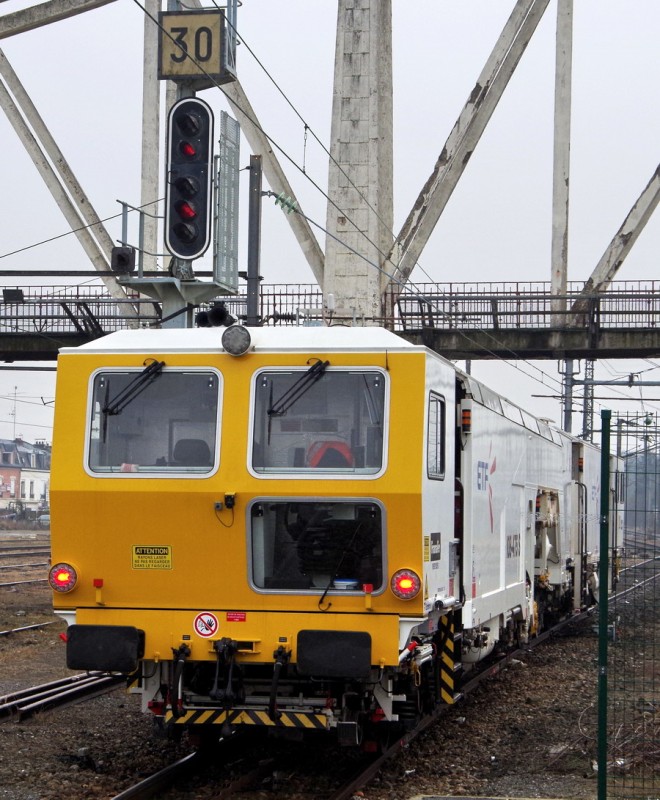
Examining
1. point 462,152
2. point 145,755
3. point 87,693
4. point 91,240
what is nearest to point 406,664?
point 145,755

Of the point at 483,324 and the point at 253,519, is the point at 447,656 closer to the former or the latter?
the point at 253,519

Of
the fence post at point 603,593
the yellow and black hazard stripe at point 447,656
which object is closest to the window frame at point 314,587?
the fence post at point 603,593

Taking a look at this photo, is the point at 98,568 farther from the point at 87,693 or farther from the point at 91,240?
the point at 91,240

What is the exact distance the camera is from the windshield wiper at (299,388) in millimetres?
8781

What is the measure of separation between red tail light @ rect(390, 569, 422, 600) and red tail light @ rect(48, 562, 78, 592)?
2.28m

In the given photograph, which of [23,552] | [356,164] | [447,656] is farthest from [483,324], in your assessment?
[23,552]

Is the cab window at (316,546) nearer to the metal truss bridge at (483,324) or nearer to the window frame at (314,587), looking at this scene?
the window frame at (314,587)

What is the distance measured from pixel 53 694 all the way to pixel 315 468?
208 inches

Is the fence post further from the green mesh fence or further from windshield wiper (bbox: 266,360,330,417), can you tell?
windshield wiper (bbox: 266,360,330,417)

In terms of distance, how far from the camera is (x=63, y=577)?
Result: 899cm

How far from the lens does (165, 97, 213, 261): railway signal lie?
1391 cm

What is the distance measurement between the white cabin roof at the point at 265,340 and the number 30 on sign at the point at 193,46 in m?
6.59

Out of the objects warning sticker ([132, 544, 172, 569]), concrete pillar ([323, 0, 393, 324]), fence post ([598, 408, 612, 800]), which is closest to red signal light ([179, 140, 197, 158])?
concrete pillar ([323, 0, 393, 324])

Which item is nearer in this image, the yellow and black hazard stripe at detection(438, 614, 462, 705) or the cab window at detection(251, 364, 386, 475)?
the cab window at detection(251, 364, 386, 475)
